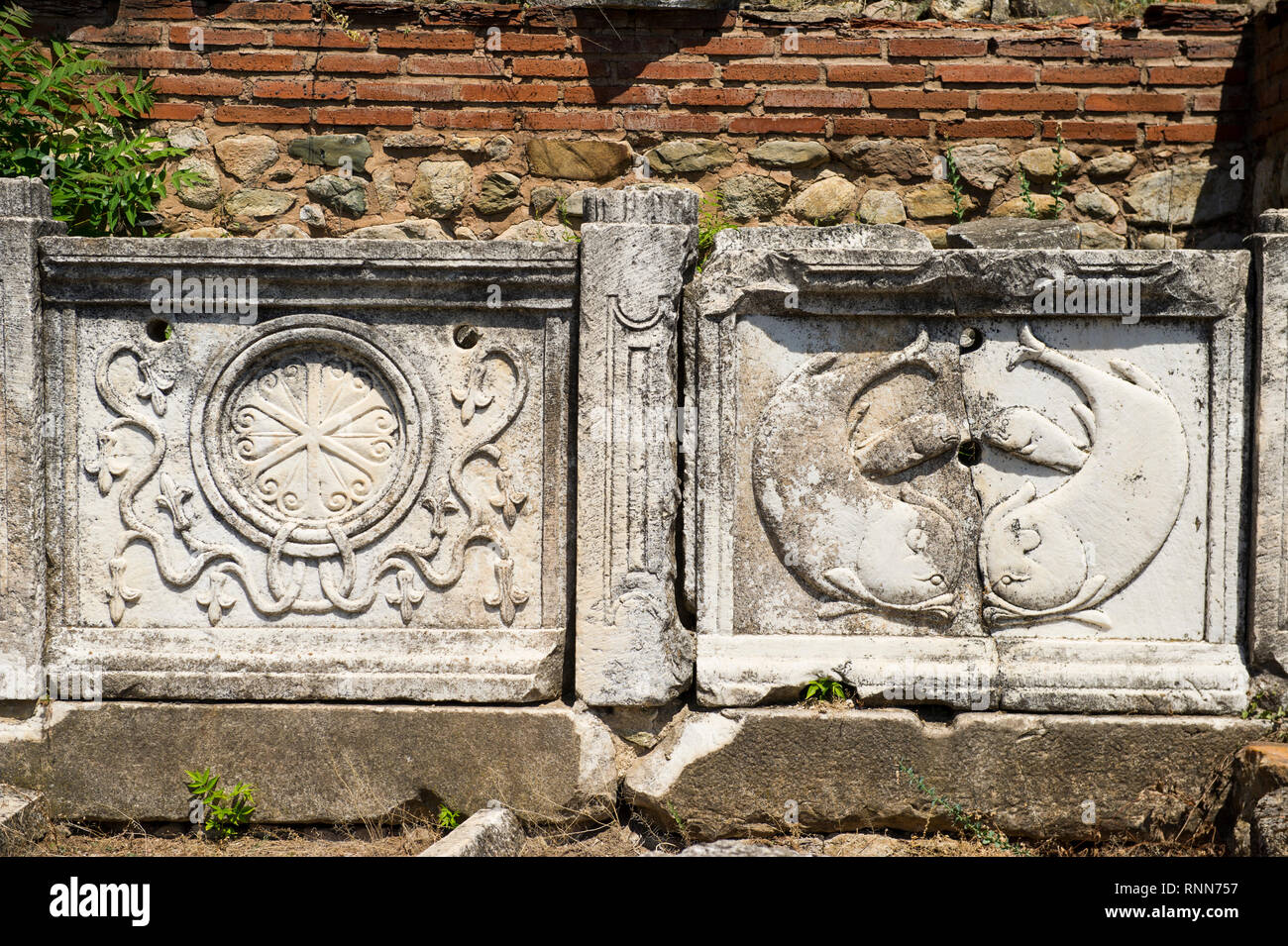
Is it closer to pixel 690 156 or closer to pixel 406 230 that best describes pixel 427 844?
pixel 406 230

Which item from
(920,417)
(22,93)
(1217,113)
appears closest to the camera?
(920,417)

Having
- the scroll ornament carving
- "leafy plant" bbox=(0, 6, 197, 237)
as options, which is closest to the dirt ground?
the scroll ornament carving

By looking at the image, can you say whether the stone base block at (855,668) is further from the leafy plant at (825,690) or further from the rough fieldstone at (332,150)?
the rough fieldstone at (332,150)

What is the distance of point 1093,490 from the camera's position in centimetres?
281

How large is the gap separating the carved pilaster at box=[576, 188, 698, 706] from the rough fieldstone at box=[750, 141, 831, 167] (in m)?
1.91

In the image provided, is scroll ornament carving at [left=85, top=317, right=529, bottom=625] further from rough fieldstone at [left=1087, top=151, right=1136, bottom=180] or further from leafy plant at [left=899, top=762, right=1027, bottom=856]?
rough fieldstone at [left=1087, top=151, right=1136, bottom=180]

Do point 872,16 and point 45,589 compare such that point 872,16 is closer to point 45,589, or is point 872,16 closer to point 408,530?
point 408,530

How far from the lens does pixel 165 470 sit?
291cm

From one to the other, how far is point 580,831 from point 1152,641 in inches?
67.1

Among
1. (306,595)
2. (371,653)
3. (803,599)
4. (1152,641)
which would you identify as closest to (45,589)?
(306,595)

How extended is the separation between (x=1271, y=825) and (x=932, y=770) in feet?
2.62

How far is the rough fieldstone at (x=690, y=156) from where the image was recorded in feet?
14.9

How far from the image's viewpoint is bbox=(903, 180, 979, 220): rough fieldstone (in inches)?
181

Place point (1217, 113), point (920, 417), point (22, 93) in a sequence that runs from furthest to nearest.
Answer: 1. point (1217, 113)
2. point (22, 93)
3. point (920, 417)
